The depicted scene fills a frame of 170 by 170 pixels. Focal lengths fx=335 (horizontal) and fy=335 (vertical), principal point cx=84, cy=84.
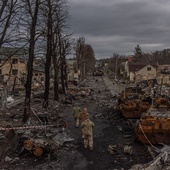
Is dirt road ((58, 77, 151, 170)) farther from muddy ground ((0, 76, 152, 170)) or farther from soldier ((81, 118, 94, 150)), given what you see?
soldier ((81, 118, 94, 150))

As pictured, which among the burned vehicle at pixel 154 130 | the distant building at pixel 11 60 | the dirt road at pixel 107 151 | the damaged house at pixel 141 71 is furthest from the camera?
the damaged house at pixel 141 71

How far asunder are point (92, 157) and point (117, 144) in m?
2.57

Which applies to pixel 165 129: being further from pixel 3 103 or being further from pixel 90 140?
pixel 3 103

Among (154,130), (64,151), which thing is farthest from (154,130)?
(64,151)

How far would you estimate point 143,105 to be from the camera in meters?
21.6

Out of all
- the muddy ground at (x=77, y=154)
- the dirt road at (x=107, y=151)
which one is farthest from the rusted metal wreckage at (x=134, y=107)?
the muddy ground at (x=77, y=154)

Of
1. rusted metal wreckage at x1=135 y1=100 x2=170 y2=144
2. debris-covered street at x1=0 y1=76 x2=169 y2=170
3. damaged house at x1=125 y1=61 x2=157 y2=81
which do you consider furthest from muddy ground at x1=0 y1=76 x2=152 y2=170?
damaged house at x1=125 y1=61 x2=157 y2=81

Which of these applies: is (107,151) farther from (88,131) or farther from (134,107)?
(134,107)

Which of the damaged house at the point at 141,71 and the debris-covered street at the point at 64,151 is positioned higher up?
the damaged house at the point at 141,71

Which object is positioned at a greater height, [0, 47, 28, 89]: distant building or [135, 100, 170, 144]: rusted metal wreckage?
[0, 47, 28, 89]: distant building

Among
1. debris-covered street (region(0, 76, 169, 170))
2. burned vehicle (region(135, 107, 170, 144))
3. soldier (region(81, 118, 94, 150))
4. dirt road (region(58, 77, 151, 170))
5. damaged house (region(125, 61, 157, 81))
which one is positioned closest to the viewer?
debris-covered street (region(0, 76, 169, 170))

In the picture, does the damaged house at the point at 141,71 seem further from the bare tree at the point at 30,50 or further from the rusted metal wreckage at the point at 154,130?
the rusted metal wreckage at the point at 154,130

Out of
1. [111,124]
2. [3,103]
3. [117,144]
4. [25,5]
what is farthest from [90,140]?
[3,103]

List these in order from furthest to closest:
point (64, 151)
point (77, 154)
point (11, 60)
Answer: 1. point (11, 60)
2. point (64, 151)
3. point (77, 154)
